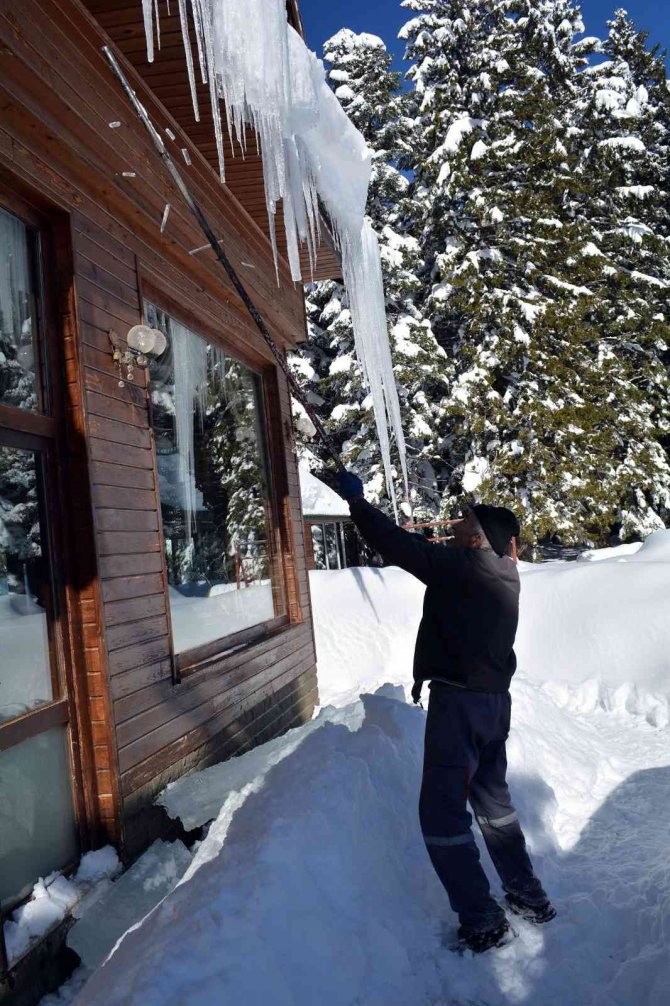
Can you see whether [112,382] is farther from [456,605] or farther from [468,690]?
[468,690]

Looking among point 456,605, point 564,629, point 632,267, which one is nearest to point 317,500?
point 564,629

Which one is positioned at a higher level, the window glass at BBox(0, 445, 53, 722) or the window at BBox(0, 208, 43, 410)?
the window at BBox(0, 208, 43, 410)

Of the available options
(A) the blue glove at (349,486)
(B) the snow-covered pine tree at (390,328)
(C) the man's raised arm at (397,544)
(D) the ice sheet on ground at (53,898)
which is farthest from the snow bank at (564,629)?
(B) the snow-covered pine tree at (390,328)

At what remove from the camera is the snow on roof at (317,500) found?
56.5 feet

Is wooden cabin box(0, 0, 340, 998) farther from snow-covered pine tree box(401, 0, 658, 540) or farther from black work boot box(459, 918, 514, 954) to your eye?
snow-covered pine tree box(401, 0, 658, 540)

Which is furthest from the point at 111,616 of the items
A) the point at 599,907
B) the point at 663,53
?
the point at 663,53

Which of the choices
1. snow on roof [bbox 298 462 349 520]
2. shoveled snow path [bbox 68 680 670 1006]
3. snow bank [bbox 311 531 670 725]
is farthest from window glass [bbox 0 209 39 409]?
snow on roof [bbox 298 462 349 520]

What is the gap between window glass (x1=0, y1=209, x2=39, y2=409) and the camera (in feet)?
9.46

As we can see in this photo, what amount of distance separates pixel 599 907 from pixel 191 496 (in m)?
2.90

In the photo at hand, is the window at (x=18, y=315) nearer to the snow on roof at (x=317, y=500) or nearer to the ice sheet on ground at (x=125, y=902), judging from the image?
the ice sheet on ground at (x=125, y=902)

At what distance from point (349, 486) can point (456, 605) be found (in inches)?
25.0

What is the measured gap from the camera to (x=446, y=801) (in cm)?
267

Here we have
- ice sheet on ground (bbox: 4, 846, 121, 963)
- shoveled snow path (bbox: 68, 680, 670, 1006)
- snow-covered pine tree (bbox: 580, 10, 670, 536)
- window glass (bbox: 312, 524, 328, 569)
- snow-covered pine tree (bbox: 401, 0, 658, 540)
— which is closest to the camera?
shoveled snow path (bbox: 68, 680, 670, 1006)

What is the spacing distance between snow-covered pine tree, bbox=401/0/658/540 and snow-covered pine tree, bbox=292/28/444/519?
25.6 inches
